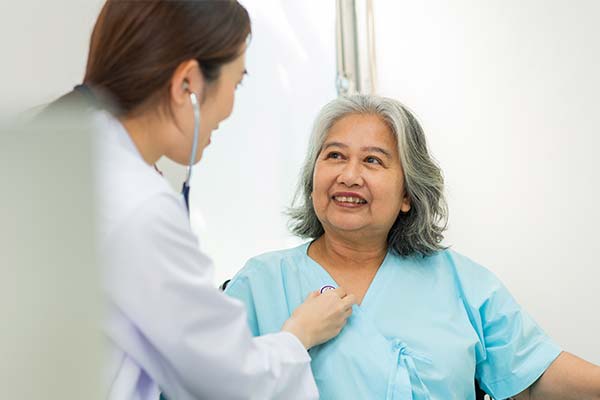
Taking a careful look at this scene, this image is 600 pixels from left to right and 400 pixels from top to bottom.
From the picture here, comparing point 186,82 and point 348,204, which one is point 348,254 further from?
point 186,82

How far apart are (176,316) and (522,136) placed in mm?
1544

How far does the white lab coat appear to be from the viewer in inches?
35.9

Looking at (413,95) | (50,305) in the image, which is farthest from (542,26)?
(50,305)

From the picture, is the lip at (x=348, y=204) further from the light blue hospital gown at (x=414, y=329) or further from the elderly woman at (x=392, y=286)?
the light blue hospital gown at (x=414, y=329)

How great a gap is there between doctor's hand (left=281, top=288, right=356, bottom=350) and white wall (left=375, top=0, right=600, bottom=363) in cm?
93

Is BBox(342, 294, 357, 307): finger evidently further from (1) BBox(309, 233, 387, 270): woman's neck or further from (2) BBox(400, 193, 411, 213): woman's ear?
(2) BBox(400, 193, 411, 213): woman's ear

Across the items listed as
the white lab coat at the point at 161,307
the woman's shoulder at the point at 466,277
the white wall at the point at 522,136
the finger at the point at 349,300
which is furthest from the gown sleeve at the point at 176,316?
the white wall at the point at 522,136

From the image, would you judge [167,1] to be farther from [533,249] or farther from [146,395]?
[533,249]

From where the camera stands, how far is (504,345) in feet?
5.03

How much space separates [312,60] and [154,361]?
1.70 metres

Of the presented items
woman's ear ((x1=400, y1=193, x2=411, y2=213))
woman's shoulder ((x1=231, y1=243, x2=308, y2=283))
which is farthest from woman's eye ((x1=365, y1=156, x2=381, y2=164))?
woman's shoulder ((x1=231, y1=243, x2=308, y2=283))

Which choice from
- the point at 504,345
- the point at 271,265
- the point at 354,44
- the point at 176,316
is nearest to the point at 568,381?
the point at 504,345

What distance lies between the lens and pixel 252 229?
2.30 meters

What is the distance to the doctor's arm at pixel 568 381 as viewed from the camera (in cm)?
145
